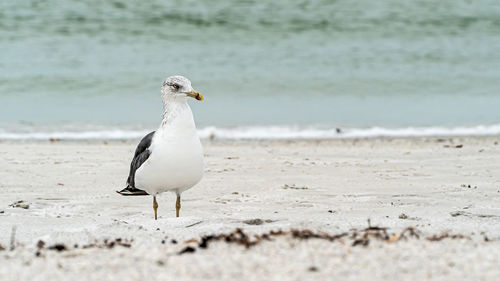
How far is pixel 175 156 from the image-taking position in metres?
4.21

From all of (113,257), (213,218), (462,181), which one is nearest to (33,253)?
(113,257)

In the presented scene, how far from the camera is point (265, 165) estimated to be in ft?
22.2

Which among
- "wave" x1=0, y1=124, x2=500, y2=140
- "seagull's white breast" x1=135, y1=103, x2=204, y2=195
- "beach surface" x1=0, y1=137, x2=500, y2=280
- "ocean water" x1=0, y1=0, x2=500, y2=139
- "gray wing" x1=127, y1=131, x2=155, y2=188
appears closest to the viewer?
"beach surface" x1=0, y1=137, x2=500, y2=280

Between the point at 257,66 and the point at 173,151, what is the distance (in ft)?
35.2

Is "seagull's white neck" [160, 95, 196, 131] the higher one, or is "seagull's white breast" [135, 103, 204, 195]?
"seagull's white neck" [160, 95, 196, 131]

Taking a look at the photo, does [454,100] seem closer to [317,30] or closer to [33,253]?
[317,30]

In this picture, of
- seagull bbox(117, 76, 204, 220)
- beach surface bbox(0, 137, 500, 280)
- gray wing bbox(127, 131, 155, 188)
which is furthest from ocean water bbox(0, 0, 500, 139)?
seagull bbox(117, 76, 204, 220)

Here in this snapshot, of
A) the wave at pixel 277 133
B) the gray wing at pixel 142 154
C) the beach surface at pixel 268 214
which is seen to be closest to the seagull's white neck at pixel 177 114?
the gray wing at pixel 142 154

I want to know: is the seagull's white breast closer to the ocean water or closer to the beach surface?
the beach surface

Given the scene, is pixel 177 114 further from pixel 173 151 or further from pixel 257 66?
pixel 257 66

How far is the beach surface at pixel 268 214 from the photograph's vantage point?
272cm

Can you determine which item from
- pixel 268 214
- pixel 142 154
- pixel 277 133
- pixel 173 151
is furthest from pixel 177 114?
pixel 277 133

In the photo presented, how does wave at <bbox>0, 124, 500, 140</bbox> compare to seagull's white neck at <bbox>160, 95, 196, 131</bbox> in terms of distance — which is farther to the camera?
wave at <bbox>0, 124, 500, 140</bbox>

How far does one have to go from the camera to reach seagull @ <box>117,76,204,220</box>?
4.22 meters
